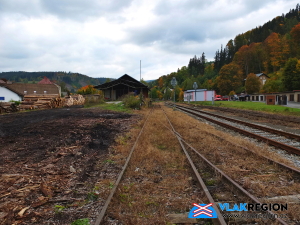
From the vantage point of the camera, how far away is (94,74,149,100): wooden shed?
39.8 metres

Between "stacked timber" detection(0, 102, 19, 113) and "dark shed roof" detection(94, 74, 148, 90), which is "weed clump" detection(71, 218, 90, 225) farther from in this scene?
"dark shed roof" detection(94, 74, 148, 90)

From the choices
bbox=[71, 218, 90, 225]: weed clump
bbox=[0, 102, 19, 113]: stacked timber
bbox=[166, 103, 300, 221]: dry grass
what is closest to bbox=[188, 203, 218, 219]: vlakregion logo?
bbox=[166, 103, 300, 221]: dry grass

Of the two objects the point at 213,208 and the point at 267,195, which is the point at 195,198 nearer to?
the point at 213,208

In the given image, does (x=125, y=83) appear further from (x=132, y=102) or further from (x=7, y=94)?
(x=7, y=94)

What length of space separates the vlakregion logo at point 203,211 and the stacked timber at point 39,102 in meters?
25.2

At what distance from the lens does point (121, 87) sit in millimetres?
42031

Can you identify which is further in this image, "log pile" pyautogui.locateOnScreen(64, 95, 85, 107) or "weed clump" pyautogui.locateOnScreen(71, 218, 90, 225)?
"log pile" pyautogui.locateOnScreen(64, 95, 85, 107)

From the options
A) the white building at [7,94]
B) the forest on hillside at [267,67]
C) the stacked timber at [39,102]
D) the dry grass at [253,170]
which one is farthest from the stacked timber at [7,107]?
the forest on hillside at [267,67]

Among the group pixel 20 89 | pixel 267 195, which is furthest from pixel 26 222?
pixel 20 89

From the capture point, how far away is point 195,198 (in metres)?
3.53

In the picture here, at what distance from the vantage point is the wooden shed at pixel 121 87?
130 feet

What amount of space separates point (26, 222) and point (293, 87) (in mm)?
52141

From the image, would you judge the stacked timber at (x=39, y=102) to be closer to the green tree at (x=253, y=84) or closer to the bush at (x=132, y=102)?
the bush at (x=132, y=102)

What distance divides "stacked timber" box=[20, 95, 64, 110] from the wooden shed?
13612 millimetres
